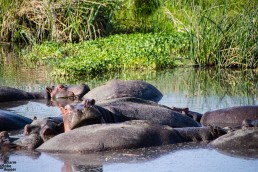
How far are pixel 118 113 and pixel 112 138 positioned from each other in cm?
109

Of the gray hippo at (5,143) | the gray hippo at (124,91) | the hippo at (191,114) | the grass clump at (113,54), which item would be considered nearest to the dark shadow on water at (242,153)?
the hippo at (191,114)

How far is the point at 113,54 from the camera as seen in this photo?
1605 centimetres

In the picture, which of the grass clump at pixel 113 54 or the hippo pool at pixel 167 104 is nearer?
the hippo pool at pixel 167 104

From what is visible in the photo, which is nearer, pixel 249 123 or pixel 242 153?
pixel 242 153

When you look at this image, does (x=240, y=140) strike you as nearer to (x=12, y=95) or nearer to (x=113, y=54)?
(x=12, y=95)

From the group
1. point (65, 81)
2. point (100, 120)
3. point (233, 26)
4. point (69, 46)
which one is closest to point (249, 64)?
point (233, 26)

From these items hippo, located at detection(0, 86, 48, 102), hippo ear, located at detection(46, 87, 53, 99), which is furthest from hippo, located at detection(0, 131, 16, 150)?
hippo ear, located at detection(46, 87, 53, 99)

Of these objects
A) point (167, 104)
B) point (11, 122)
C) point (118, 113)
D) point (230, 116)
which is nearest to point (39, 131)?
point (11, 122)

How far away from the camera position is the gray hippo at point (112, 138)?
25.5 feet

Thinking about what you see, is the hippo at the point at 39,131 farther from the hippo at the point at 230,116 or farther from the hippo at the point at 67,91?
the hippo at the point at 67,91

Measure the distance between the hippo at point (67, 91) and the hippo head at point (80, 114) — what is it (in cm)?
368

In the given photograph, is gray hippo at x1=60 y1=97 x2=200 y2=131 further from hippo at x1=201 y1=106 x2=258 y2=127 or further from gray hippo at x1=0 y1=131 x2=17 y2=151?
gray hippo at x1=0 y1=131 x2=17 y2=151

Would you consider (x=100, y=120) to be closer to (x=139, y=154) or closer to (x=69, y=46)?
(x=139, y=154)

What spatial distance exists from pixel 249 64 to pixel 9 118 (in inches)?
267
